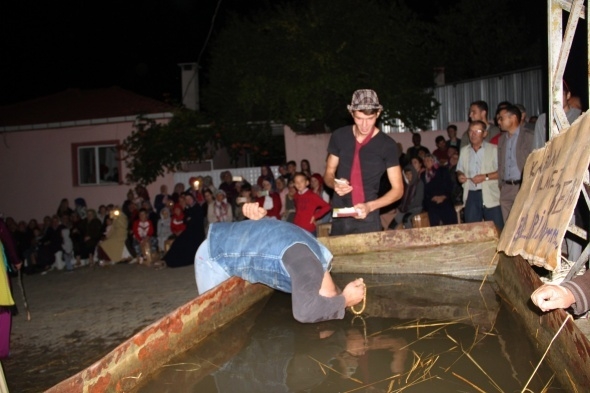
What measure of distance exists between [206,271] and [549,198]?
2661 millimetres

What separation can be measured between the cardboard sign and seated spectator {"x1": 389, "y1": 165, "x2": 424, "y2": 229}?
4.61m

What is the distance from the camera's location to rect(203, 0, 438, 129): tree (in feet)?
52.8

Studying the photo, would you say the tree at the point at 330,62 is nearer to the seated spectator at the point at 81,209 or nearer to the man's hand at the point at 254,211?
the seated spectator at the point at 81,209

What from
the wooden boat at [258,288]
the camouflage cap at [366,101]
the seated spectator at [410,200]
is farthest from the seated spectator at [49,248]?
the camouflage cap at [366,101]

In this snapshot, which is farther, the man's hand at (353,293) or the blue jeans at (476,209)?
the blue jeans at (476,209)

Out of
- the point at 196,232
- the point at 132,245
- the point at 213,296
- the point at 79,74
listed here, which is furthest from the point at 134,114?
the point at 79,74

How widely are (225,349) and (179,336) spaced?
40 cm

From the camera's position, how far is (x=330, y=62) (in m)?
16.0

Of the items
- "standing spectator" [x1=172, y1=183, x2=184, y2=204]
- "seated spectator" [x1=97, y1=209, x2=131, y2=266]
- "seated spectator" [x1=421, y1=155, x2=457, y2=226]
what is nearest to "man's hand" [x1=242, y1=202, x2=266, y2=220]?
"seated spectator" [x1=421, y1=155, x2=457, y2=226]

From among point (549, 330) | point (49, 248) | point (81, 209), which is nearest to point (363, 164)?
point (549, 330)

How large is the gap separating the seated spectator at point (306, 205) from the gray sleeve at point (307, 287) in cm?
528

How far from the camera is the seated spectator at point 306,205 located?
9180 millimetres

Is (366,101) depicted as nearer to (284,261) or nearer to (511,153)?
(284,261)

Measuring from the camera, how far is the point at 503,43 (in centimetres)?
2634
